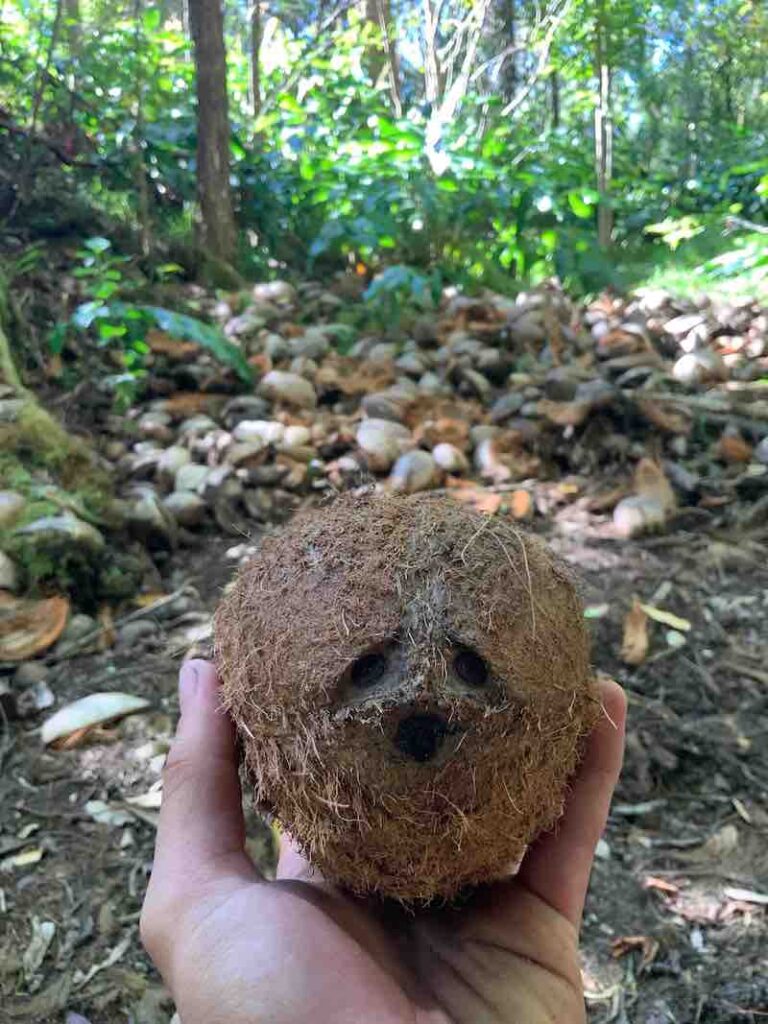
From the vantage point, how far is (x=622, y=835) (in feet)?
6.82

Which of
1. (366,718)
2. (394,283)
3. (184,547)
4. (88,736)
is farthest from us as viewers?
(394,283)

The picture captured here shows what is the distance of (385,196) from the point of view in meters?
5.02

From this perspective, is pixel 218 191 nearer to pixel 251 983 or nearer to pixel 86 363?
pixel 86 363

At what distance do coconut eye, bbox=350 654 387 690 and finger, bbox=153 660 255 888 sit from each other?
0.31 metres

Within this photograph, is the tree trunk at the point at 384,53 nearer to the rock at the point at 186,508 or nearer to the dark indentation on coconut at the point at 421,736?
the rock at the point at 186,508

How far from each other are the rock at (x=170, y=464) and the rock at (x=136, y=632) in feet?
2.66

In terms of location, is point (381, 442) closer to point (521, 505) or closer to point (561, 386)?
point (521, 505)

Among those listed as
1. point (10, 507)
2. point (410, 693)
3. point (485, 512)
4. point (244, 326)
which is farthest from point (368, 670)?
point (244, 326)

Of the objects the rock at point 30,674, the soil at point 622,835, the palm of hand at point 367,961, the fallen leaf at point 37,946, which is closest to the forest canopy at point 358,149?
the soil at point 622,835

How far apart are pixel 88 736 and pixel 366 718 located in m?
1.47

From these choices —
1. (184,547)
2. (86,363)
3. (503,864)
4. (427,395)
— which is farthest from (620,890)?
(86,363)

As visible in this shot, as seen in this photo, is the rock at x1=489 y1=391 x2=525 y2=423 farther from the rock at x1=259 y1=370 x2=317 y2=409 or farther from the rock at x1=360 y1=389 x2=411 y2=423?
the rock at x1=259 y1=370 x2=317 y2=409

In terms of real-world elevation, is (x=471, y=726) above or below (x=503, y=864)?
above

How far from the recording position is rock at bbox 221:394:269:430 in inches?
147
